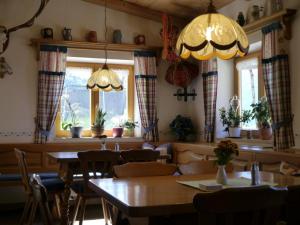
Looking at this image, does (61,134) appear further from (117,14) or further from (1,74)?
(117,14)

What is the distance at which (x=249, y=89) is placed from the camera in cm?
546

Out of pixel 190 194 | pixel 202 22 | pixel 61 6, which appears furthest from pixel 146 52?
pixel 190 194

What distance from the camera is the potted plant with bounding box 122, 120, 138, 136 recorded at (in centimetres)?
639

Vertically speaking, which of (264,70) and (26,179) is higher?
(264,70)

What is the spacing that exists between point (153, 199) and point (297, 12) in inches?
123

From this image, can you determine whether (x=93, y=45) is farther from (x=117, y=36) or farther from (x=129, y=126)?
(x=129, y=126)

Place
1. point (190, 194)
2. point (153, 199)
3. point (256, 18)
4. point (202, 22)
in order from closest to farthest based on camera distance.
A: point (153, 199) < point (190, 194) < point (202, 22) < point (256, 18)

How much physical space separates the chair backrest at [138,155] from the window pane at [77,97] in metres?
2.45

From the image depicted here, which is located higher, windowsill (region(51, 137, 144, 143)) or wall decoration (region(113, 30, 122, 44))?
wall decoration (region(113, 30, 122, 44))

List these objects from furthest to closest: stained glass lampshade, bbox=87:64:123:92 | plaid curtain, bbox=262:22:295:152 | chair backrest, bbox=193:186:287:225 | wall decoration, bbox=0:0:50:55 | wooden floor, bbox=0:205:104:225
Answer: wall decoration, bbox=0:0:50:55, stained glass lampshade, bbox=87:64:123:92, wooden floor, bbox=0:205:104:225, plaid curtain, bbox=262:22:295:152, chair backrest, bbox=193:186:287:225

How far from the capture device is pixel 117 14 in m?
6.29

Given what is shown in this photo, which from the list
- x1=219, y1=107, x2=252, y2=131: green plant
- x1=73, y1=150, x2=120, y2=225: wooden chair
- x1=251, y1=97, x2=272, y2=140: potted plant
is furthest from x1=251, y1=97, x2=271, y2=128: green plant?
x1=73, y1=150, x2=120, y2=225: wooden chair

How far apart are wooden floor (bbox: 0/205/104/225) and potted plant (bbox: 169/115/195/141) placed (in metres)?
1.69

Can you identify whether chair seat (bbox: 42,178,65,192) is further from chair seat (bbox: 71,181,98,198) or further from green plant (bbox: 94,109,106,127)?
green plant (bbox: 94,109,106,127)
